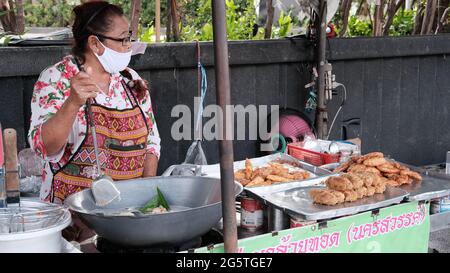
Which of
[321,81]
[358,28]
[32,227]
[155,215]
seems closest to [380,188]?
[155,215]

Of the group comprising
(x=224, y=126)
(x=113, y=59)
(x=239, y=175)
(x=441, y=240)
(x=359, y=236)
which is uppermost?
(x=113, y=59)

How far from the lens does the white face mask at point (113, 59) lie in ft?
7.89

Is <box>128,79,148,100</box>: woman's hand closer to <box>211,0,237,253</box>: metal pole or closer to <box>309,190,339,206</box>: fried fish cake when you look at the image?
<box>309,190,339,206</box>: fried fish cake

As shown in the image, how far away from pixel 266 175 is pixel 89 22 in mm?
963

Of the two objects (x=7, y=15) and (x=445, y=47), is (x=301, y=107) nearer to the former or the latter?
(x=445, y=47)

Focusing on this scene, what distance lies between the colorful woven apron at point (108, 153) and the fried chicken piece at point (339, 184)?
34.4 inches

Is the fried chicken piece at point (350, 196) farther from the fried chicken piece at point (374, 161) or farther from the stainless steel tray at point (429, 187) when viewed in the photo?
the fried chicken piece at point (374, 161)

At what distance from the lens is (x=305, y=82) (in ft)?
15.8

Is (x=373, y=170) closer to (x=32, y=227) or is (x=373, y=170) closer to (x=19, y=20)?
(x=32, y=227)

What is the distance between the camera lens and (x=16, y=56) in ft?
11.3

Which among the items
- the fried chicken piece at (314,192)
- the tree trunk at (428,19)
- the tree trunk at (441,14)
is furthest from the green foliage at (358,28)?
the fried chicken piece at (314,192)

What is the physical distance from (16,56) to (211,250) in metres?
2.27

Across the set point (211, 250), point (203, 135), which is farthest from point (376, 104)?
point (211, 250)

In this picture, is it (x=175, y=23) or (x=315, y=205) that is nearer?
(x=315, y=205)
